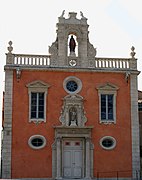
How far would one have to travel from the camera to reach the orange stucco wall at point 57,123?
28203 millimetres

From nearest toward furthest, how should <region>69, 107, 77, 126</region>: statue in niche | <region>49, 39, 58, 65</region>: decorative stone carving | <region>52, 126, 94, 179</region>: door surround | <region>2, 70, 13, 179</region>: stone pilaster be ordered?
1. <region>2, 70, 13, 179</region>: stone pilaster
2. <region>52, 126, 94, 179</region>: door surround
3. <region>69, 107, 77, 126</region>: statue in niche
4. <region>49, 39, 58, 65</region>: decorative stone carving

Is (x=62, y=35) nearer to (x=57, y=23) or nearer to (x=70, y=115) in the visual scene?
(x=57, y=23)

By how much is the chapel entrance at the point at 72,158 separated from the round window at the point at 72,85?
3.20 metres

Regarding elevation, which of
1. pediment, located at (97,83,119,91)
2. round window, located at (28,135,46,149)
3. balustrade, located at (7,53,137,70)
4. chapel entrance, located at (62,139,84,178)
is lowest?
chapel entrance, located at (62,139,84,178)

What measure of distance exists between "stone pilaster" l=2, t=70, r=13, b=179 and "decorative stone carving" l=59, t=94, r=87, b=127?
3.26 meters

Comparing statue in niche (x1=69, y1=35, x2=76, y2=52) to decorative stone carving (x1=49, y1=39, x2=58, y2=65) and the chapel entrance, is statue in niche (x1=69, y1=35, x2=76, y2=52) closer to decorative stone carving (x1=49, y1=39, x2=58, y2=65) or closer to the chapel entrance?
decorative stone carving (x1=49, y1=39, x2=58, y2=65)

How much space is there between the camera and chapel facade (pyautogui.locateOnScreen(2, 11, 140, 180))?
28.3 m

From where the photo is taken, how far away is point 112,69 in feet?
98.5

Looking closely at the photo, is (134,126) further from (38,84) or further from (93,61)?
(38,84)

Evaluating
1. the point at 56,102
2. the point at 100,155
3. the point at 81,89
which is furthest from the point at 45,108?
the point at 100,155

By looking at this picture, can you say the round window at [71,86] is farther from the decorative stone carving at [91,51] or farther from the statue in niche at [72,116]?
the decorative stone carving at [91,51]

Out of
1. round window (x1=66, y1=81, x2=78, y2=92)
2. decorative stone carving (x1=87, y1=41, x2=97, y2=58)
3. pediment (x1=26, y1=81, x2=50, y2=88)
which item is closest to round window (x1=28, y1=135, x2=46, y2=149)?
pediment (x1=26, y1=81, x2=50, y2=88)

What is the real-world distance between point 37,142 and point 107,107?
5031 mm

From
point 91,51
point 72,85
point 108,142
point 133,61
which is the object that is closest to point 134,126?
point 108,142
